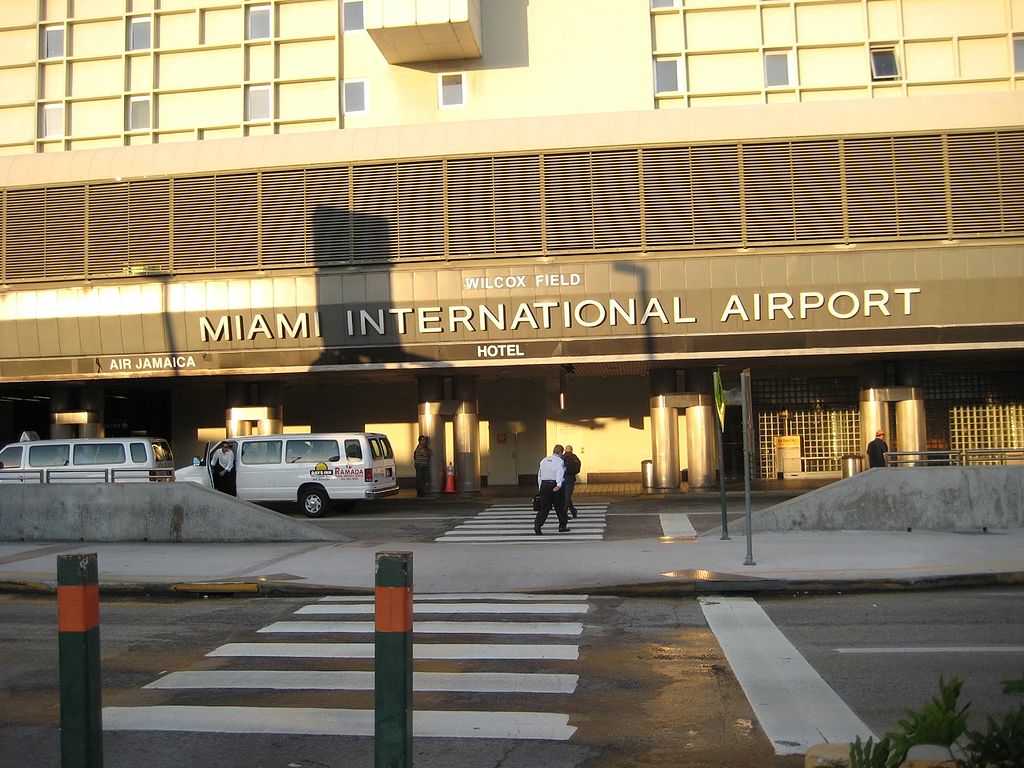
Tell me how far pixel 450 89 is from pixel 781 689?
92.3 ft

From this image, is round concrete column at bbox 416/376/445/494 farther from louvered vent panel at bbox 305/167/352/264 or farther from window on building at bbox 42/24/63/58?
window on building at bbox 42/24/63/58

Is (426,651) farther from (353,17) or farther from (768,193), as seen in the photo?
(353,17)

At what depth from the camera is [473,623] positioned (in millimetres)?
10812

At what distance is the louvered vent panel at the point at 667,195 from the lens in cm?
2750

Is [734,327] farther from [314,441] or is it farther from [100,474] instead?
[100,474]

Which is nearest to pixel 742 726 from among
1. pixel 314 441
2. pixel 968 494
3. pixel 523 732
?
pixel 523 732

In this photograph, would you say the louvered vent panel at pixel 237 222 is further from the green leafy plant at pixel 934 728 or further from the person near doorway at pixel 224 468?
the green leafy plant at pixel 934 728

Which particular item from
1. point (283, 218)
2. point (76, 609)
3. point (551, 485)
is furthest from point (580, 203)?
point (76, 609)

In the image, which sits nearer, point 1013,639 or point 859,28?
point 1013,639

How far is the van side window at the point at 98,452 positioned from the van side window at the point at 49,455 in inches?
10.1

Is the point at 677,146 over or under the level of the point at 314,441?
over

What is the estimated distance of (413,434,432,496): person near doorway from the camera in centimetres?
2925

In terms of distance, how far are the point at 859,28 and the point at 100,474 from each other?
2609cm

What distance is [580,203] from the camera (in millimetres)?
27766
